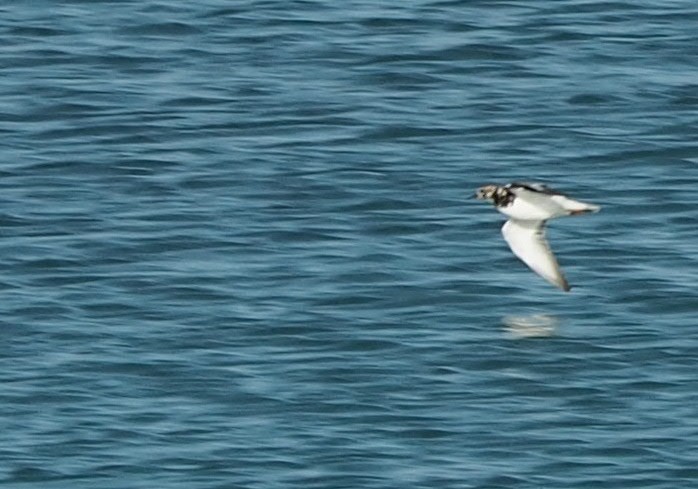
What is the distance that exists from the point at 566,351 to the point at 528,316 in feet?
2.50

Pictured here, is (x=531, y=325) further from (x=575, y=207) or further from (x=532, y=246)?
(x=575, y=207)

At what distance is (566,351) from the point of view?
16.3 meters

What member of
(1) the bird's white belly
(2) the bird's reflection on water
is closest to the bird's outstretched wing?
(1) the bird's white belly

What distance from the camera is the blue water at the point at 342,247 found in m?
14.5

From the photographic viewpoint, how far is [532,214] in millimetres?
16438

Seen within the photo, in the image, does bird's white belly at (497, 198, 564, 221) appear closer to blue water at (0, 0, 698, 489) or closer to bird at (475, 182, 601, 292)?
bird at (475, 182, 601, 292)

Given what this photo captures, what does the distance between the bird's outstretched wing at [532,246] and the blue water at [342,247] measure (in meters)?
0.45

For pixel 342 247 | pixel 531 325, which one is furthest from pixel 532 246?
pixel 342 247

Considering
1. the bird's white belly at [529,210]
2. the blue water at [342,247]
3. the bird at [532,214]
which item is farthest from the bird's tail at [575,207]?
the blue water at [342,247]

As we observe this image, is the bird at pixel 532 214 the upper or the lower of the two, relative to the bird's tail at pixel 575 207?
upper

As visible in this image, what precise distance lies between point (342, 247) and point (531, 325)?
1.98m

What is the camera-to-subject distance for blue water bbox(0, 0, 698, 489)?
572 inches

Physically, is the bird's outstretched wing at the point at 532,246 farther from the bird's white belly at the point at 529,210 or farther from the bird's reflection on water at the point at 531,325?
the bird's reflection on water at the point at 531,325

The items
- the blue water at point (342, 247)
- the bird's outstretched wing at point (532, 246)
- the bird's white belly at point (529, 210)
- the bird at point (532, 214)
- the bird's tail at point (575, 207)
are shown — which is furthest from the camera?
the bird's outstretched wing at point (532, 246)
